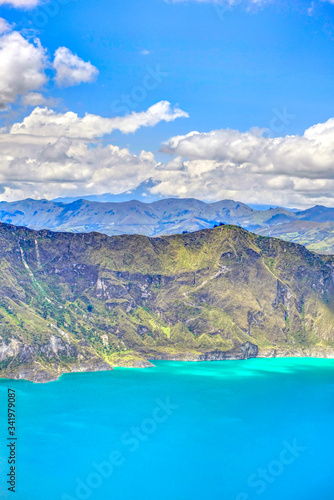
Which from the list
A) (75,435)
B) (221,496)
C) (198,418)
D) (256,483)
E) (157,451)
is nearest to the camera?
(221,496)

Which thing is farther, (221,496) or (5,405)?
(5,405)

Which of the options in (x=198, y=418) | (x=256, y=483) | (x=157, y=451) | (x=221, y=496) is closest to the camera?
(x=221, y=496)

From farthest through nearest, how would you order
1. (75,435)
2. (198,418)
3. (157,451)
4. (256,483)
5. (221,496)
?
(198,418) < (75,435) < (157,451) < (256,483) < (221,496)

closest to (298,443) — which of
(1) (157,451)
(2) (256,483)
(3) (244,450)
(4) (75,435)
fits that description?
(3) (244,450)

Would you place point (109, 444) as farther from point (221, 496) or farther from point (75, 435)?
point (221, 496)

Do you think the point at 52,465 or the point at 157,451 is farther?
the point at 157,451

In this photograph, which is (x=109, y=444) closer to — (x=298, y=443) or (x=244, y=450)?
(x=244, y=450)

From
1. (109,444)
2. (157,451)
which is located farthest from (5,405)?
(157,451)

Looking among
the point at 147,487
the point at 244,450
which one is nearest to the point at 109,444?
the point at 147,487
